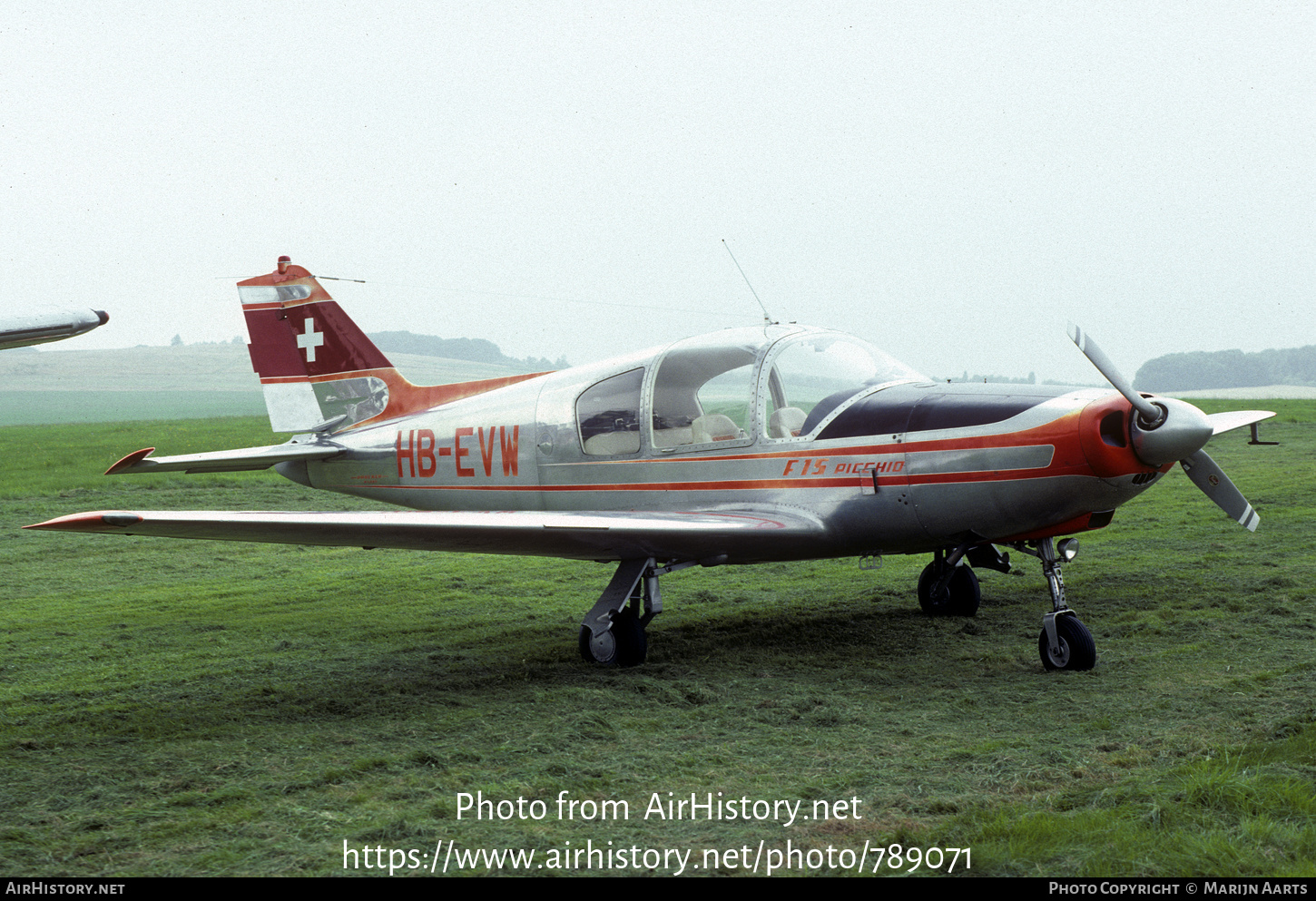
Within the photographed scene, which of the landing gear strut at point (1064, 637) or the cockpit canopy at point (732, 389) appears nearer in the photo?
the landing gear strut at point (1064, 637)

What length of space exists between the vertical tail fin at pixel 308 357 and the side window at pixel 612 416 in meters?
2.68

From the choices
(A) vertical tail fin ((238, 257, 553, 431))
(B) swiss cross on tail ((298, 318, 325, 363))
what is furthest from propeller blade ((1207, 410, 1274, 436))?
(B) swiss cross on tail ((298, 318, 325, 363))

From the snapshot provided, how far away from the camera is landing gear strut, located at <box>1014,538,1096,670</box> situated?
598cm

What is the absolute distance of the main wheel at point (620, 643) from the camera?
6.66 meters

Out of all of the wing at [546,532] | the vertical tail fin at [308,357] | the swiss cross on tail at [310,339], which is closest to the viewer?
the wing at [546,532]

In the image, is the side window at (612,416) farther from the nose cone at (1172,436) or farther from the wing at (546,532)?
the nose cone at (1172,436)

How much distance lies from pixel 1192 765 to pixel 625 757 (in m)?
2.27

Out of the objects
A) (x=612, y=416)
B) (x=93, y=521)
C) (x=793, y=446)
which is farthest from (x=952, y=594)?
(x=93, y=521)

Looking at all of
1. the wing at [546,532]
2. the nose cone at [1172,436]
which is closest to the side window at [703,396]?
the wing at [546,532]

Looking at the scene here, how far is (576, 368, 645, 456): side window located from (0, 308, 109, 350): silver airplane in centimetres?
341

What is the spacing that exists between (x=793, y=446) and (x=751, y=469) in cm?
31

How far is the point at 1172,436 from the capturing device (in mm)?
5523

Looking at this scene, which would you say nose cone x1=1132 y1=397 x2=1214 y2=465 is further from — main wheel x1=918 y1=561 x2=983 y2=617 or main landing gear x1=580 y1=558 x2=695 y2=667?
main landing gear x1=580 y1=558 x2=695 y2=667

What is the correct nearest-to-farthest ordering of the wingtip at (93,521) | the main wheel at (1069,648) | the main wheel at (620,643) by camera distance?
the wingtip at (93,521) → the main wheel at (1069,648) → the main wheel at (620,643)
